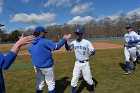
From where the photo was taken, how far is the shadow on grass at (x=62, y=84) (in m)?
10.1

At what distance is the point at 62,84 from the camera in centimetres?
1096

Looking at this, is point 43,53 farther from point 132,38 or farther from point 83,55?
point 132,38

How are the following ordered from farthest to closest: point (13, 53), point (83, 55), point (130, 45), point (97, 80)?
point (130, 45)
point (97, 80)
point (83, 55)
point (13, 53)

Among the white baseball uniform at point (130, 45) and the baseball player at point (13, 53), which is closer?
the baseball player at point (13, 53)

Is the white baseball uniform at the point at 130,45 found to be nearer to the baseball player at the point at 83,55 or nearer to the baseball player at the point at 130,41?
the baseball player at the point at 130,41

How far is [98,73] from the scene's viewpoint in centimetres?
1289

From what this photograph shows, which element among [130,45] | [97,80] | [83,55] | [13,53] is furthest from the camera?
[130,45]

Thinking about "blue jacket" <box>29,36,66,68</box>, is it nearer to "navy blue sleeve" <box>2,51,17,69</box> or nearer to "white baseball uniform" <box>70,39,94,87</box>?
"white baseball uniform" <box>70,39,94,87</box>

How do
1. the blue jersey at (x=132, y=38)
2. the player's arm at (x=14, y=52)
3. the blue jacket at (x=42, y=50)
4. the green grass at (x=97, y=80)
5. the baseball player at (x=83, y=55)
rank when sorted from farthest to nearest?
the blue jersey at (x=132, y=38) < the green grass at (x=97, y=80) < the baseball player at (x=83, y=55) < the blue jacket at (x=42, y=50) < the player's arm at (x=14, y=52)

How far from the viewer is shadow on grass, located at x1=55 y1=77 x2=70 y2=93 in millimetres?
10098

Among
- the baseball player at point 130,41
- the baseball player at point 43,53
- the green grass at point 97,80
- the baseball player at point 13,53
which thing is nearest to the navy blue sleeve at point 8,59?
the baseball player at point 13,53

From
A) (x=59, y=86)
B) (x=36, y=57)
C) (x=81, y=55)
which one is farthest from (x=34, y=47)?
(x=59, y=86)

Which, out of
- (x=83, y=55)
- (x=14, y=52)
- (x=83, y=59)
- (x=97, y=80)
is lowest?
(x=97, y=80)

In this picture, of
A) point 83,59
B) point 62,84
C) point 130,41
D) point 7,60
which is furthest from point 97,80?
point 7,60
